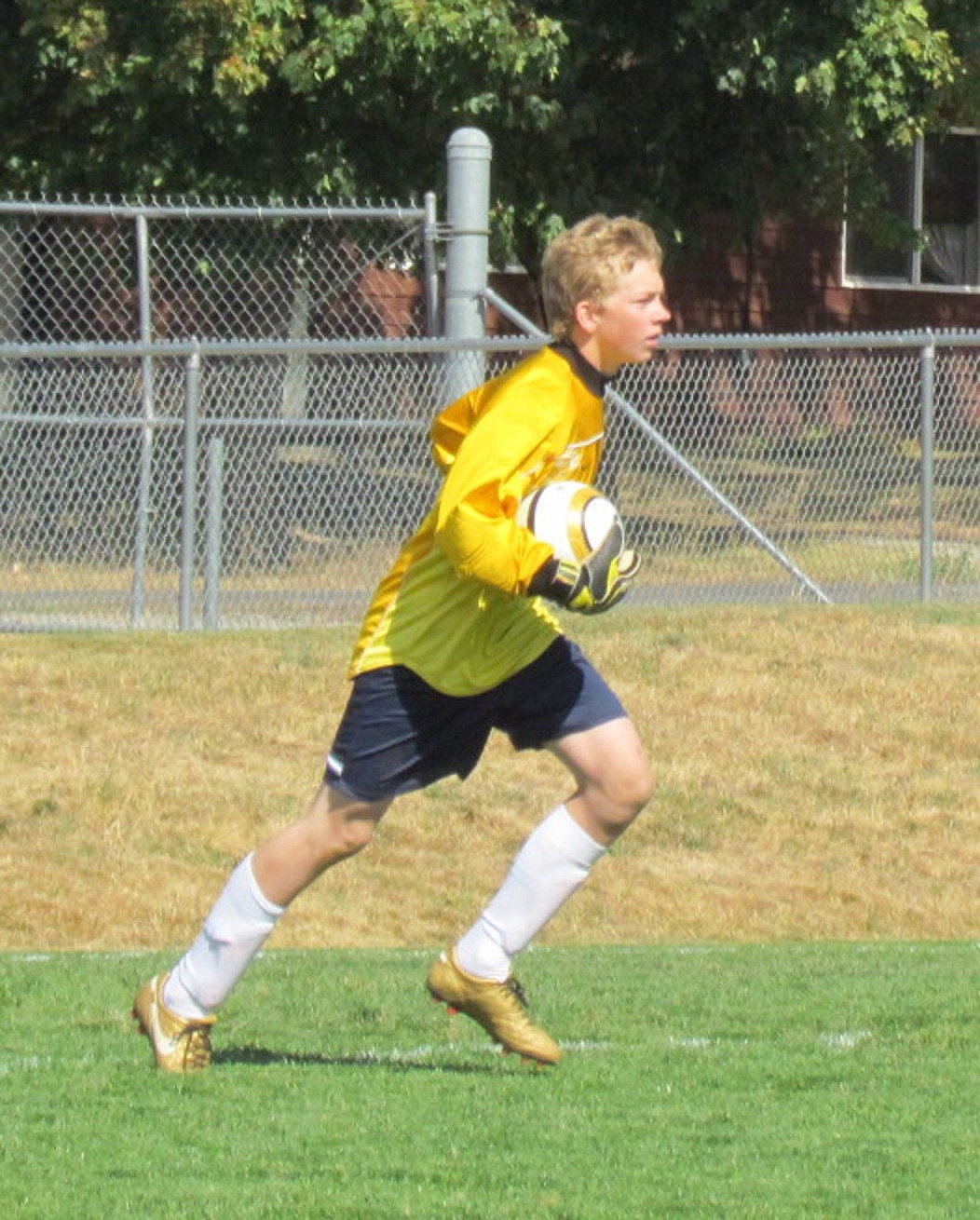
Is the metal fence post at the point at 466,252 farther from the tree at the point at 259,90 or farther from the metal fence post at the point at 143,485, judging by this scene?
the tree at the point at 259,90

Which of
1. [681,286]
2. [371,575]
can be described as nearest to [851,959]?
[371,575]

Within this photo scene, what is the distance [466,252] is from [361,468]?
1254 mm

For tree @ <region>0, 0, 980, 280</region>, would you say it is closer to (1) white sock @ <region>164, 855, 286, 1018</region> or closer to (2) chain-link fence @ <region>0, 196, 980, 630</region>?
(2) chain-link fence @ <region>0, 196, 980, 630</region>

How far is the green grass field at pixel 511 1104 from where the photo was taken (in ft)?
14.9

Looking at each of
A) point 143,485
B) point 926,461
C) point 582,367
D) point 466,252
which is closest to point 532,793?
point 143,485

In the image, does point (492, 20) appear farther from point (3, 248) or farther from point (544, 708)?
point (544, 708)

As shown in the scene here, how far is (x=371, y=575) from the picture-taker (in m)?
12.8

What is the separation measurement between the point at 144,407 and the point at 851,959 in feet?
19.0

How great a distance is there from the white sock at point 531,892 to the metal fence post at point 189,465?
6872 mm

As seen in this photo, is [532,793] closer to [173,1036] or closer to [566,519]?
[173,1036]

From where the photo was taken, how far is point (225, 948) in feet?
18.6

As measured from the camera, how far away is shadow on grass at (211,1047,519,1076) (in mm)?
5832

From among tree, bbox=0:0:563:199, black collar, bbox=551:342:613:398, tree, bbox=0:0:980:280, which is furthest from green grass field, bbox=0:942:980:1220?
tree, bbox=0:0:980:280

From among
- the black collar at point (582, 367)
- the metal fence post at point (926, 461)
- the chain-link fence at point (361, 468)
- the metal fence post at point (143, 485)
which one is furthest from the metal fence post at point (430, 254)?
the black collar at point (582, 367)
